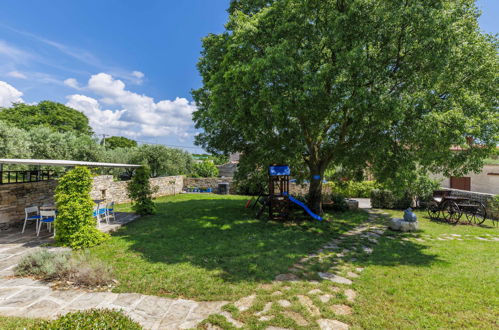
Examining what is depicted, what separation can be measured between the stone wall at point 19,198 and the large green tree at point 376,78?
8.53m

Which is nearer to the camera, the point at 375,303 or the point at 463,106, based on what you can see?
the point at 375,303

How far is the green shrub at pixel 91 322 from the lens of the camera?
2.34 m

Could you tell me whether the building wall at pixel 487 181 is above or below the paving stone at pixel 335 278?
above

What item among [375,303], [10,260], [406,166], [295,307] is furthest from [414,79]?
[10,260]

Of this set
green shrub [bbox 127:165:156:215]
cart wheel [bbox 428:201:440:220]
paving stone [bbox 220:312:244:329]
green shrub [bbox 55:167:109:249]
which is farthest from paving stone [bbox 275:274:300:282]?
cart wheel [bbox 428:201:440:220]

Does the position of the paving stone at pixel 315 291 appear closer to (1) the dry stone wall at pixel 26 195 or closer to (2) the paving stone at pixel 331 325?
(2) the paving stone at pixel 331 325

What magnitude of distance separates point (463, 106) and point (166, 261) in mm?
9390

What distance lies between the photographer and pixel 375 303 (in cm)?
405

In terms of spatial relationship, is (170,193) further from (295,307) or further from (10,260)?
(295,307)

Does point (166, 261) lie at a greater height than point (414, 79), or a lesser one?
lesser

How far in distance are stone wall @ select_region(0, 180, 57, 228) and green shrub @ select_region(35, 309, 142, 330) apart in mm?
9463

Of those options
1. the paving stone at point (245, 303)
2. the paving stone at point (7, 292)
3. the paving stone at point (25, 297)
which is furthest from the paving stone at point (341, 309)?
the paving stone at point (7, 292)

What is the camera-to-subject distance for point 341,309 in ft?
12.7

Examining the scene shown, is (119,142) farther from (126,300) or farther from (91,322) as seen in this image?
(91,322)
